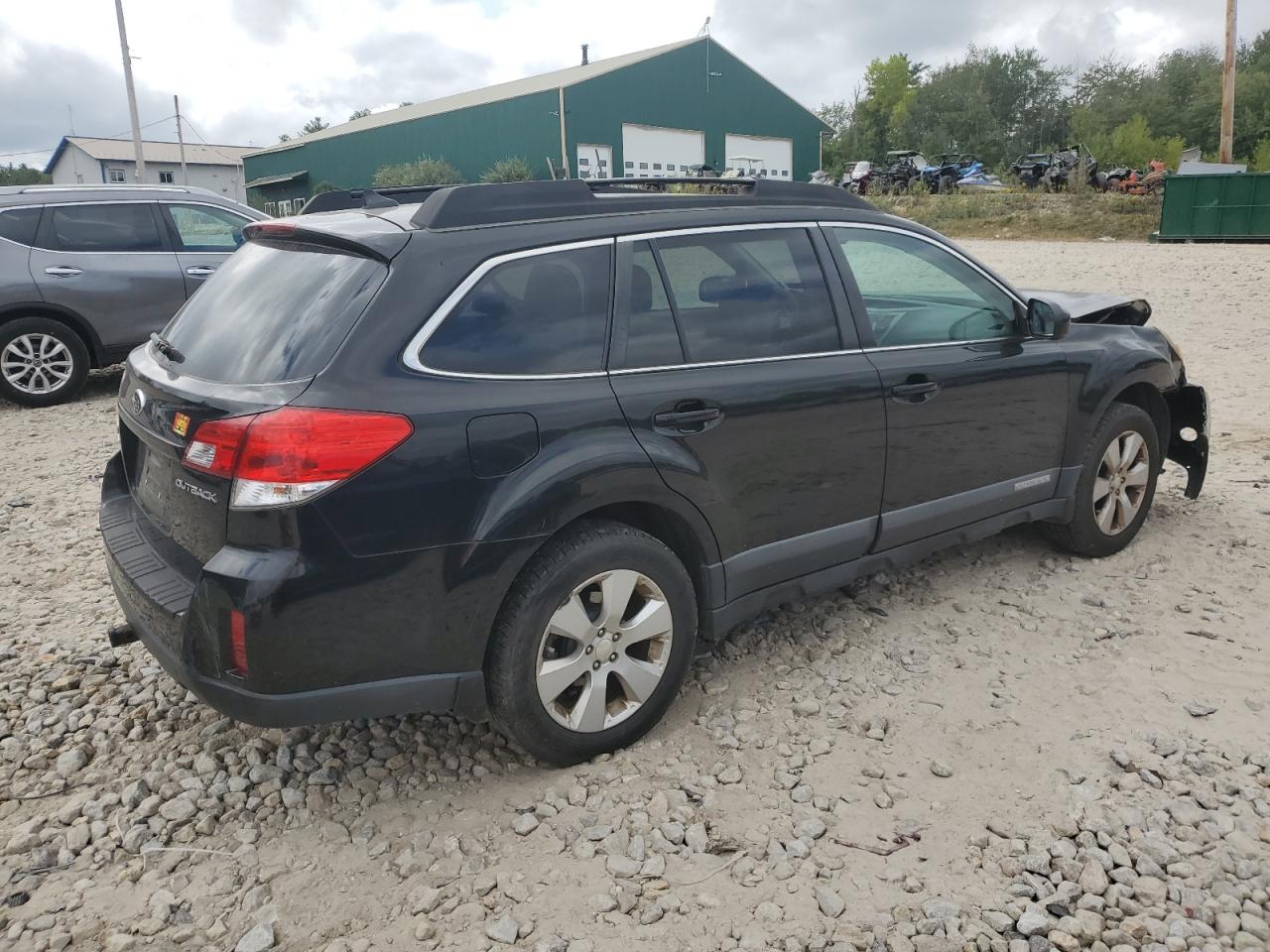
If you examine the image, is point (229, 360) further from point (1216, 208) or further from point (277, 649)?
point (1216, 208)

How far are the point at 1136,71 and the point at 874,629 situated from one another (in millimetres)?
71690

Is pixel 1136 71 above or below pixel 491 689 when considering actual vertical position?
above

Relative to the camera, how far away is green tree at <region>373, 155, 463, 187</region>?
4012 cm

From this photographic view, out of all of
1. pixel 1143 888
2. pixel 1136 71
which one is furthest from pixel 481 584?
pixel 1136 71

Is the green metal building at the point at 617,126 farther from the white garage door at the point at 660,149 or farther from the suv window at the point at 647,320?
the suv window at the point at 647,320

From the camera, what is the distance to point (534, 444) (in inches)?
111

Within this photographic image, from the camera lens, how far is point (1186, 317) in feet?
37.8

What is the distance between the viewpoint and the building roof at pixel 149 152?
64.1m

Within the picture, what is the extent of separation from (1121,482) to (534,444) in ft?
10.4

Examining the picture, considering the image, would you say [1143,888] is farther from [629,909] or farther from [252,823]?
[252,823]

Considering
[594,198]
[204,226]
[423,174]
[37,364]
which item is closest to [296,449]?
[594,198]

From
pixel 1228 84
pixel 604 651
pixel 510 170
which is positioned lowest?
pixel 604 651

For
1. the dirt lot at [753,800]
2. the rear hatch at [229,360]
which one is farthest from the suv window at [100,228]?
the rear hatch at [229,360]

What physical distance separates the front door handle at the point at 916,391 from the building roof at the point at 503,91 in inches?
1412
